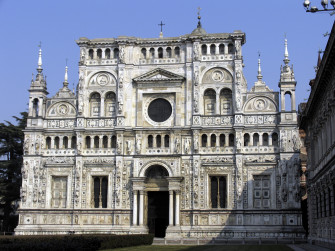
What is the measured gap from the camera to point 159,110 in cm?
5516

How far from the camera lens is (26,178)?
5419 cm

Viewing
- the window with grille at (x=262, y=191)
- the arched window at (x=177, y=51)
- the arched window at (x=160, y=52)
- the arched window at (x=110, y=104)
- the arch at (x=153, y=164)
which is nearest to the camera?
the window with grille at (x=262, y=191)

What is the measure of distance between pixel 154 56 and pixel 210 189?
47.8ft

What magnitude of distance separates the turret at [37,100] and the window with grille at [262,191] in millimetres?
21972

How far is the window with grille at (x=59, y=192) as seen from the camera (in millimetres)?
54219

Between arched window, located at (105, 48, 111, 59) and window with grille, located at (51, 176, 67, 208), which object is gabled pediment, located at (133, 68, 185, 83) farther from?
window with grille, located at (51, 176, 67, 208)

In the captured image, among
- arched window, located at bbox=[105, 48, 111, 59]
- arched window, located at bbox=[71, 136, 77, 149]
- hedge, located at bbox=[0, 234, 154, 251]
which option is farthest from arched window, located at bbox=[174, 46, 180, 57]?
hedge, located at bbox=[0, 234, 154, 251]

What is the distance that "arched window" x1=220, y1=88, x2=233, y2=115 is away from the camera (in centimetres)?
5428

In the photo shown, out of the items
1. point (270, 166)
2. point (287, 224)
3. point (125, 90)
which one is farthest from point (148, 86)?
point (287, 224)

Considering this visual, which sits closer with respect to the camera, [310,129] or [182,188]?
[310,129]

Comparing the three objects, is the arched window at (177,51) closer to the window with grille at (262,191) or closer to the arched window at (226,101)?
the arched window at (226,101)

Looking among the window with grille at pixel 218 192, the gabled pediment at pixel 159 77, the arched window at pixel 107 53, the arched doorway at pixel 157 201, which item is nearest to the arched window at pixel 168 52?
the gabled pediment at pixel 159 77

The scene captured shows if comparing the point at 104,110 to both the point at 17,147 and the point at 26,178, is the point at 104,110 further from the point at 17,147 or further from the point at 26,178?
the point at 17,147

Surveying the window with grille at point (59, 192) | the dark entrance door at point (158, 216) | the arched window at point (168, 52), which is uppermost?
the arched window at point (168, 52)
